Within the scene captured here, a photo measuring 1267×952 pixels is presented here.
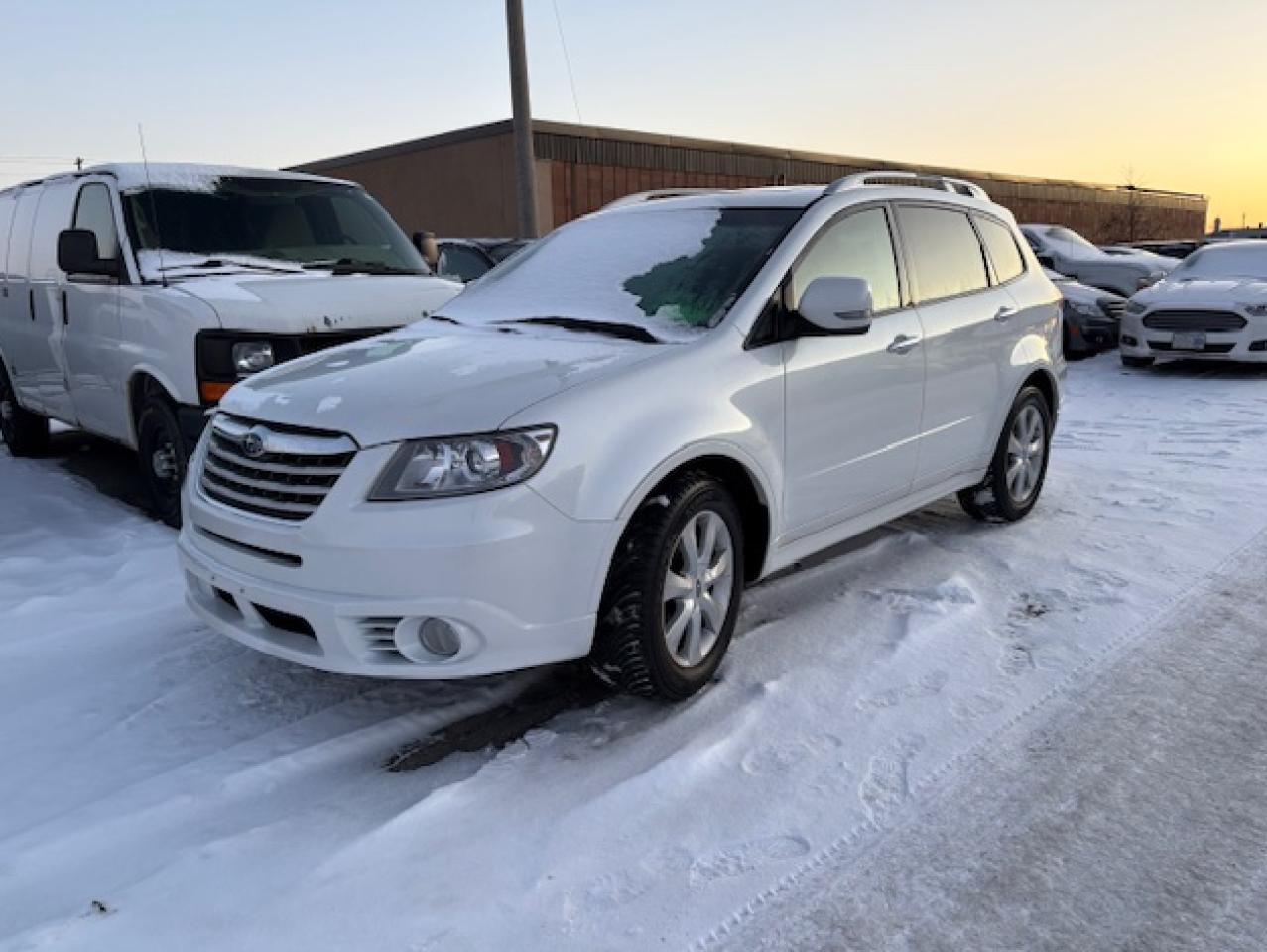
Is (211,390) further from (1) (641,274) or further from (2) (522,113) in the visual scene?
(2) (522,113)

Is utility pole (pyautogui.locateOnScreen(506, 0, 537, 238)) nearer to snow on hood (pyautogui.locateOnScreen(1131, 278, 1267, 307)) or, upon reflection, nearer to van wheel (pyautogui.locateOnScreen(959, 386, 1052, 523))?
snow on hood (pyautogui.locateOnScreen(1131, 278, 1267, 307))

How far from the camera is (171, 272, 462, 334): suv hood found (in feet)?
16.3

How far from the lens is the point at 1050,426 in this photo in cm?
568

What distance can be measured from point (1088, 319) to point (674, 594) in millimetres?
10886

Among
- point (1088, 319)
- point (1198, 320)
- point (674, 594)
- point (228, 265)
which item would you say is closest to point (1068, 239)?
point (1088, 319)

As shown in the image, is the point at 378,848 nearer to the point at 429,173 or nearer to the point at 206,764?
the point at 206,764

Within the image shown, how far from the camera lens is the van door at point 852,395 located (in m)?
3.73

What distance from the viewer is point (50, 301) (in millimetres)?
6523

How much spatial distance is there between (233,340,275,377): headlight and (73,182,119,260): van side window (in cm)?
141

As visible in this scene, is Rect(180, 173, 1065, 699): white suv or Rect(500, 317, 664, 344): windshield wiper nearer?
Rect(180, 173, 1065, 699): white suv

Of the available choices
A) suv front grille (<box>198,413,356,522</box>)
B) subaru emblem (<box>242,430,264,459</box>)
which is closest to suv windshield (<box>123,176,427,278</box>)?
suv front grille (<box>198,413,356,522</box>)

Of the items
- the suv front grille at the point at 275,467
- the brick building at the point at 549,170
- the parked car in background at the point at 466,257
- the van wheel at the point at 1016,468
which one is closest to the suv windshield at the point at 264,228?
the suv front grille at the point at 275,467

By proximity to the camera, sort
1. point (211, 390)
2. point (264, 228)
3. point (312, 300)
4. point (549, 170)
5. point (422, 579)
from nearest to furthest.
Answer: point (422, 579), point (211, 390), point (312, 300), point (264, 228), point (549, 170)

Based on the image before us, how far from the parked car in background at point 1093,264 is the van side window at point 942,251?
36.3 feet
